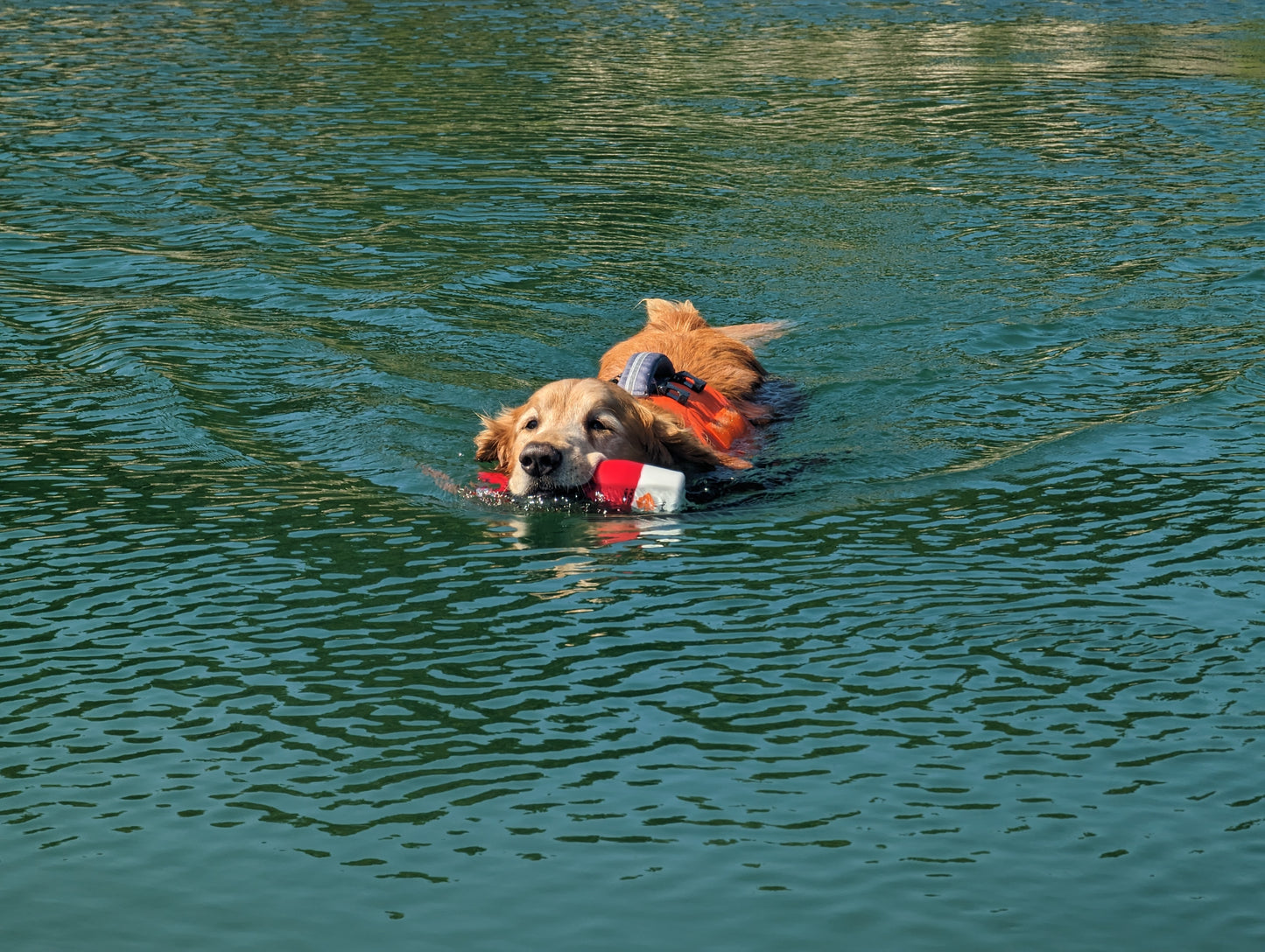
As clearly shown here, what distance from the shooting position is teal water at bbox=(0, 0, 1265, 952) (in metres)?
4.55

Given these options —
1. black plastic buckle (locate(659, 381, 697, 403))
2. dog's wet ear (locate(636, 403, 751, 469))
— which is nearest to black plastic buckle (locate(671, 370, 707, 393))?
black plastic buckle (locate(659, 381, 697, 403))

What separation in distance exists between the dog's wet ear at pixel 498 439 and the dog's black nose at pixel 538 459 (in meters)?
0.78

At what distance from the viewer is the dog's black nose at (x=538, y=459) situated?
7508mm

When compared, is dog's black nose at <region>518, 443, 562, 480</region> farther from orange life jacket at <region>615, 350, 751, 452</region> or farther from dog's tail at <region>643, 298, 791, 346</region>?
dog's tail at <region>643, 298, 791, 346</region>

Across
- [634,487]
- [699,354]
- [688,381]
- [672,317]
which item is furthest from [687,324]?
[634,487]

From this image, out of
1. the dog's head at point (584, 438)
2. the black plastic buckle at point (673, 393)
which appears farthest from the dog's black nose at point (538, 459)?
the black plastic buckle at point (673, 393)

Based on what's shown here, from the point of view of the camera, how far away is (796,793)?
494cm

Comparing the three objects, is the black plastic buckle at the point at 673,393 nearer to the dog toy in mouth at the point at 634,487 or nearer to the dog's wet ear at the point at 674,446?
the dog's wet ear at the point at 674,446

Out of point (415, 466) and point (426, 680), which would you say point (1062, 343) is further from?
point (426, 680)

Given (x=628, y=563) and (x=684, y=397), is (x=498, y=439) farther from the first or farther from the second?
(x=628, y=563)

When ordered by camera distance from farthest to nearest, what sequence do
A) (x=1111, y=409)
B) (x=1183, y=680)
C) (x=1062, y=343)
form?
(x=1062, y=343) → (x=1111, y=409) → (x=1183, y=680)

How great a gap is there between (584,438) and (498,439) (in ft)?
2.85

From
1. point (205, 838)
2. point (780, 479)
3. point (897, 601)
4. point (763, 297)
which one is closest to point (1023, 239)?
point (763, 297)

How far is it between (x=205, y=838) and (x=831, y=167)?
487 inches
